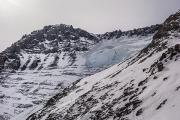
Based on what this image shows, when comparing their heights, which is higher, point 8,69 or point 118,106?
point 118,106

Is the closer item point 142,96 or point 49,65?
point 142,96

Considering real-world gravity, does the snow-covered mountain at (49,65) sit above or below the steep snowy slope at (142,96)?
below

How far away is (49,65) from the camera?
16925 cm

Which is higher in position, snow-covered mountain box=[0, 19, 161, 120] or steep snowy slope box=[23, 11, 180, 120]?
steep snowy slope box=[23, 11, 180, 120]

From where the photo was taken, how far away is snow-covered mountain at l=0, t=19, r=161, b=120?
432 ft

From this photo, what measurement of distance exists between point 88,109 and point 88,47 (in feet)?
500

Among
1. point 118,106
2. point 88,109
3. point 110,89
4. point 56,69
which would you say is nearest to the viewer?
point 118,106

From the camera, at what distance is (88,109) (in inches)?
1348

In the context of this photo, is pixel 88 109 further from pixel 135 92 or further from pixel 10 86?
pixel 10 86

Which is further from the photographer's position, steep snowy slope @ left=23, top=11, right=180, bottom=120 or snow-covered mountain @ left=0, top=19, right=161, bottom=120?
snow-covered mountain @ left=0, top=19, right=161, bottom=120

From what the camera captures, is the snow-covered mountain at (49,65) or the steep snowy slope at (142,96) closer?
the steep snowy slope at (142,96)

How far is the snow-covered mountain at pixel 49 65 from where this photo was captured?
131750mm

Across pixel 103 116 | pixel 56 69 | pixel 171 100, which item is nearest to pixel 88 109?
pixel 103 116

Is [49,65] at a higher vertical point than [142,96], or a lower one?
lower
